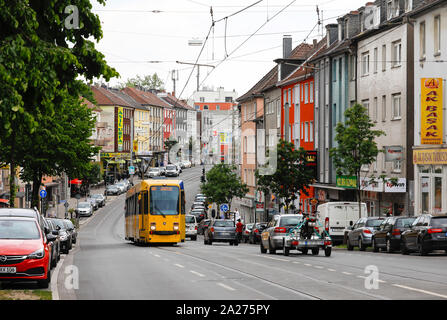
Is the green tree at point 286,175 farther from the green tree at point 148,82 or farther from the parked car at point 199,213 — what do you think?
the green tree at point 148,82

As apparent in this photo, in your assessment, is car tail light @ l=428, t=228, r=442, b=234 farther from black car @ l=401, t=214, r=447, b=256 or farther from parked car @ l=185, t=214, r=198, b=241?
parked car @ l=185, t=214, r=198, b=241

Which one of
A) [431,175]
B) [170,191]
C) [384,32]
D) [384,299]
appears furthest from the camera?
[384,32]

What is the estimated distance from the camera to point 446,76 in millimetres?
41531

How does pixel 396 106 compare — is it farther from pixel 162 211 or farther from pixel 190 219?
pixel 190 219

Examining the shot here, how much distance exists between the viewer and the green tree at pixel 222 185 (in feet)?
278

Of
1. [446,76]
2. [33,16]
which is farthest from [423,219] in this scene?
[33,16]

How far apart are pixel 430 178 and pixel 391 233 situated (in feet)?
32.9

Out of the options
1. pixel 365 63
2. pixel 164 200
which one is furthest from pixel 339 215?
pixel 164 200

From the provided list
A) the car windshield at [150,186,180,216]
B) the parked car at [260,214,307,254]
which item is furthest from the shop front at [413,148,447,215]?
the car windshield at [150,186,180,216]

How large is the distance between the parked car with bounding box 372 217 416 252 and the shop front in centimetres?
692

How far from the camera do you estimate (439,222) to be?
30297 mm

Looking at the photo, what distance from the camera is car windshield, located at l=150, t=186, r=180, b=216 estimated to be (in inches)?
1547
